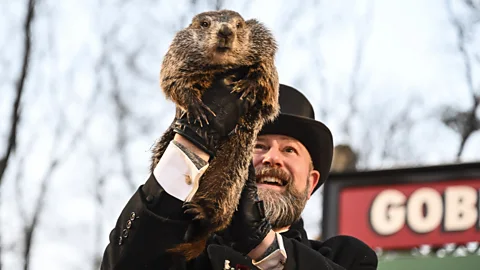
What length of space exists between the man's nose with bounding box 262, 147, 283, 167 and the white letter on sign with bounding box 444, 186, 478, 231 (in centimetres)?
444

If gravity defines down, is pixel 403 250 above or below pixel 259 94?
below

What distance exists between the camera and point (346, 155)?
13.8 m

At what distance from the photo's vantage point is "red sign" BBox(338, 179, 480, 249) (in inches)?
328

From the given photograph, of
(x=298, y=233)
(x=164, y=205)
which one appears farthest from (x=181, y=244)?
(x=298, y=233)

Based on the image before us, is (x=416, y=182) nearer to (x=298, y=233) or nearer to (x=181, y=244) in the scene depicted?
(x=298, y=233)

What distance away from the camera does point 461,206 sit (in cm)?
836

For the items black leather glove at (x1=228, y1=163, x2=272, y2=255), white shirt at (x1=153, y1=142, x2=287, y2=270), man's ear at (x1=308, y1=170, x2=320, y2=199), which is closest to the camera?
white shirt at (x1=153, y1=142, x2=287, y2=270)

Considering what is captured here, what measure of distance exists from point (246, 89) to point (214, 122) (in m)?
0.16

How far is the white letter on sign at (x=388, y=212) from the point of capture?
8.64m

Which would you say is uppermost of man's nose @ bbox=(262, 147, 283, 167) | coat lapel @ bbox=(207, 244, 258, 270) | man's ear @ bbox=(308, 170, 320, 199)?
man's nose @ bbox=(262, 147, 283, 167)

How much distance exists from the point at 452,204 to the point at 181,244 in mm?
5843

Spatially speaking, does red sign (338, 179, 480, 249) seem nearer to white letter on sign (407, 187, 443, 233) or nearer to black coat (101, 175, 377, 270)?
white letter on sign (407, 187, 443, 233)

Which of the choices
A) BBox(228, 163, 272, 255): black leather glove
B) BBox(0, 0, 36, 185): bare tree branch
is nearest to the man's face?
BBox(228, 163, 272, 255): black leather glove

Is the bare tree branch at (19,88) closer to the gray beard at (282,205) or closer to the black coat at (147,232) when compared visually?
the gray beard at (282,205)
